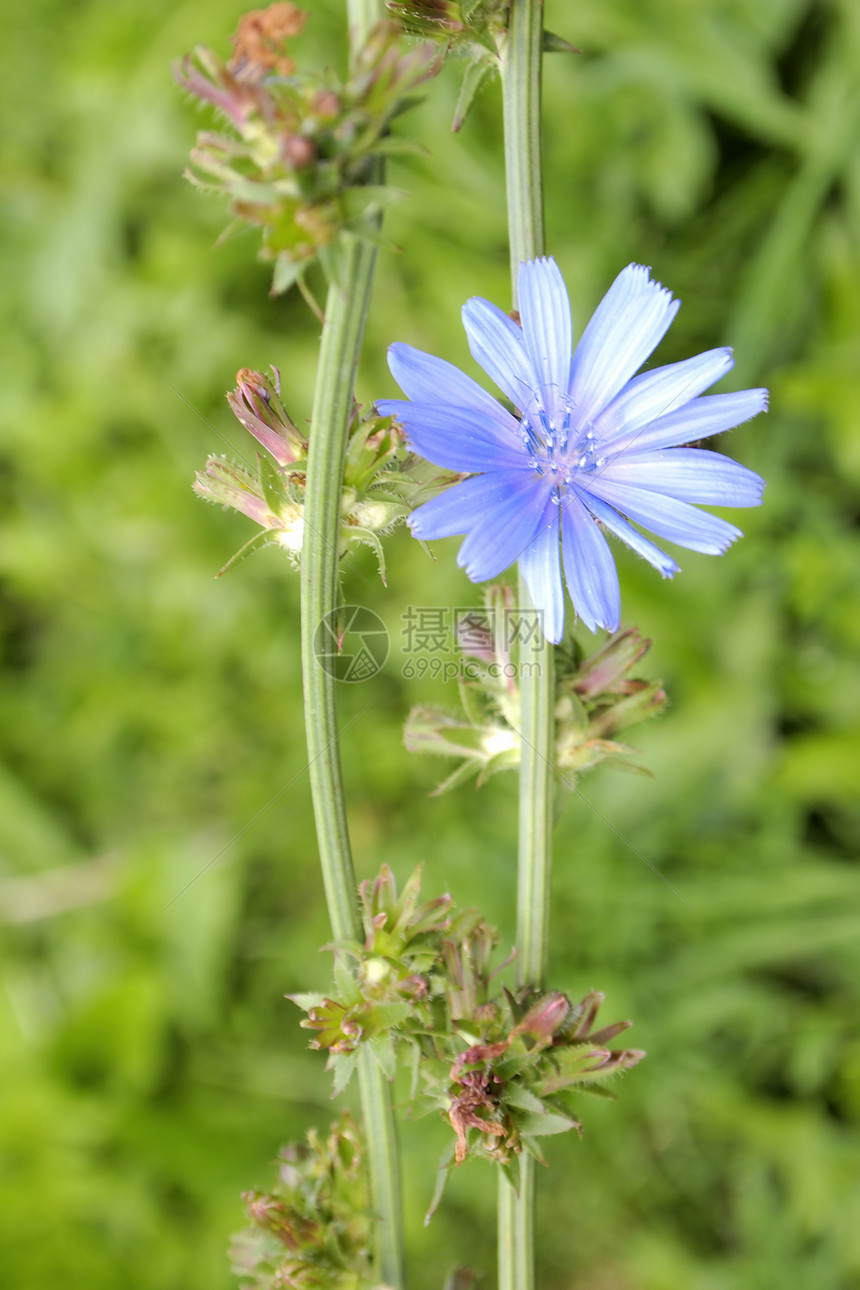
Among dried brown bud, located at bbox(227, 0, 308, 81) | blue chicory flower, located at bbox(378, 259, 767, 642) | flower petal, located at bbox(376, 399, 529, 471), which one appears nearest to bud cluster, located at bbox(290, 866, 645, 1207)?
blue chicory flower, located at bbox(378, 259, 767, 642)

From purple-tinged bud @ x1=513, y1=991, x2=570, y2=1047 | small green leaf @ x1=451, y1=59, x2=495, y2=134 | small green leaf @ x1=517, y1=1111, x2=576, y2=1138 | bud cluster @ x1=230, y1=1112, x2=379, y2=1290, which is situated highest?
small green leaf @ x1=451, y1=59, x2=495, y2=134

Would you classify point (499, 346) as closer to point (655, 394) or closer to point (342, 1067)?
point (655, 394)

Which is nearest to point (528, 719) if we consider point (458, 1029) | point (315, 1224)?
point (458, 1029)

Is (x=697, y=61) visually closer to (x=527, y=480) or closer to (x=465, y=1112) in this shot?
(x=527, y=480)

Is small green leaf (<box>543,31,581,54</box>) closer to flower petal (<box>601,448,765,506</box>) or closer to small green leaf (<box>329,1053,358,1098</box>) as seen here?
flower petal (<box>601,448,765,506</box>)

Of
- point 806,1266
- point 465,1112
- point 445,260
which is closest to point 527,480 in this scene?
point 465,1112
